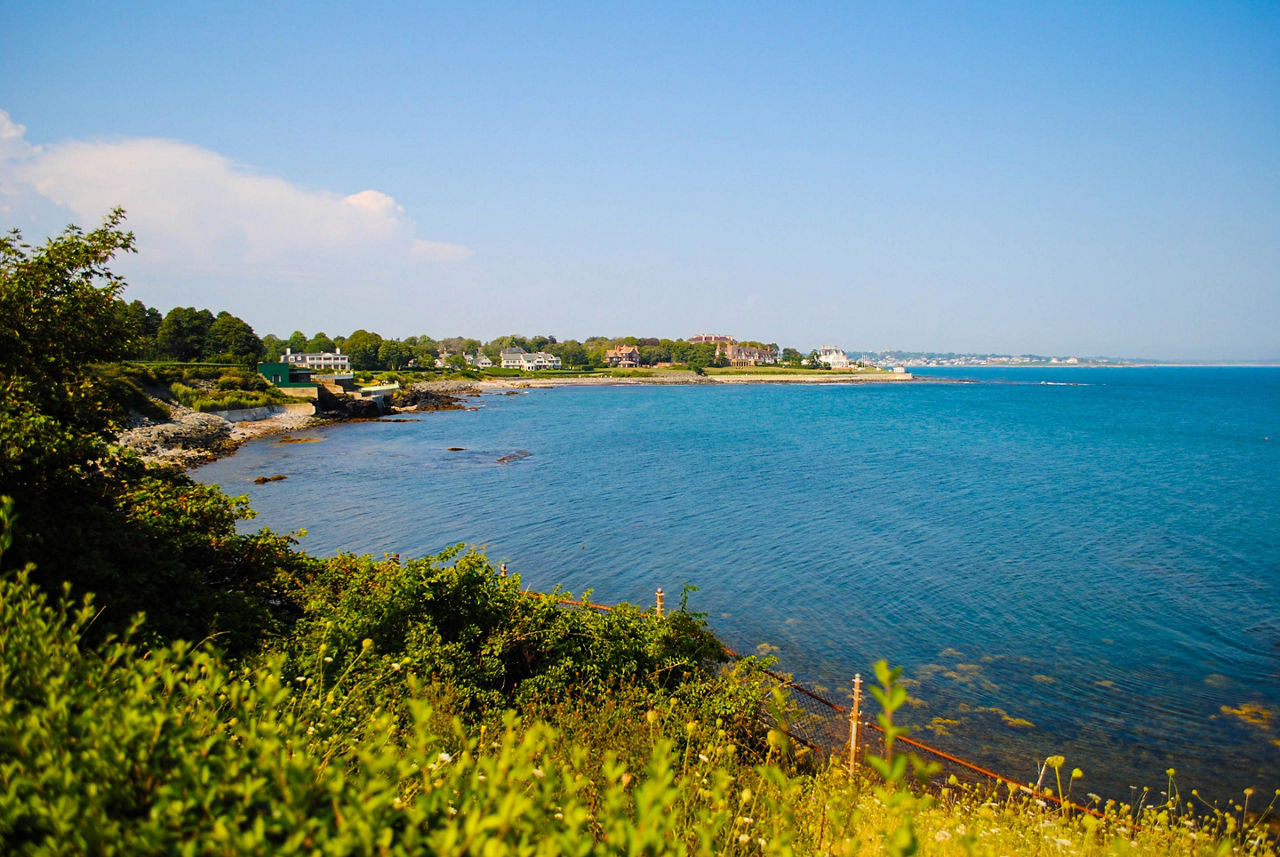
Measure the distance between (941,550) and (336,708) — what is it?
2479 centimetres

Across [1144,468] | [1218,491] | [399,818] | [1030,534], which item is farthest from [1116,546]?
[399,818]

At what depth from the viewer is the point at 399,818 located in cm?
264

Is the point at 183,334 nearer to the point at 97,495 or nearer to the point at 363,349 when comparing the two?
the point at 363,349

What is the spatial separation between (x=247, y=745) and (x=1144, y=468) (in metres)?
56.5

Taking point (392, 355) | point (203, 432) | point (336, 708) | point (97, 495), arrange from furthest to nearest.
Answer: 1. point (392, 355)
2. point (203, 432)
3. point (97, 495)
4. point (336, 708)

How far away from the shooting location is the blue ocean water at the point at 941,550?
1427cm

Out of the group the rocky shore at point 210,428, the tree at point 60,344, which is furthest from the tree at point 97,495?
the rocky shore at point 210,428

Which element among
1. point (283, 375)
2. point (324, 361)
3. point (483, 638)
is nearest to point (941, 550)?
point (483, 638)

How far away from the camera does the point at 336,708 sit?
20.9 ft

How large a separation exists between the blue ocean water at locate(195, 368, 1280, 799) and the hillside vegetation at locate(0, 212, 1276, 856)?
10.4ft

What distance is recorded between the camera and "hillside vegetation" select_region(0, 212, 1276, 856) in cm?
239

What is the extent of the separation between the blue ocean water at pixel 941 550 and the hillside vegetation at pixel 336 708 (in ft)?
10.4

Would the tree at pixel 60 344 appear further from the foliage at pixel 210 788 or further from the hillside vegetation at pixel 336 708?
the foliage at pixel 210 788

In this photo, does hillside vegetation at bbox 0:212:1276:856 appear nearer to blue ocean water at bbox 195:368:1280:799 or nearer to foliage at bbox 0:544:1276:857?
foliage at bbox 0:544:1276:857
